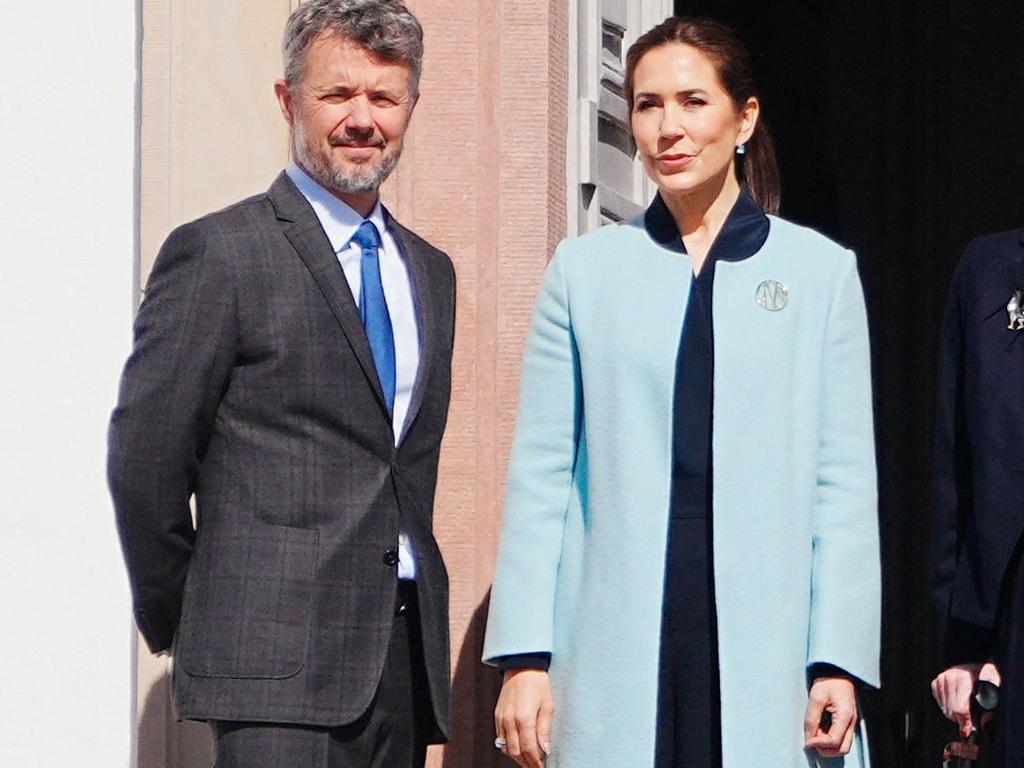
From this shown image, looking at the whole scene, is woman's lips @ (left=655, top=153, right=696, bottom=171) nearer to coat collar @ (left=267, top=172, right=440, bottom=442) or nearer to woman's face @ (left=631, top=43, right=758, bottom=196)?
woman's face @ (left=631, top=43, right=758, bottom=196)

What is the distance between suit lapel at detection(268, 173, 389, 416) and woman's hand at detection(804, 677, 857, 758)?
953 mm

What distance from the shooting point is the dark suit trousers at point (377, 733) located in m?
4.45

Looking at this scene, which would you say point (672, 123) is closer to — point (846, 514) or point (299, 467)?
point (846, 514)

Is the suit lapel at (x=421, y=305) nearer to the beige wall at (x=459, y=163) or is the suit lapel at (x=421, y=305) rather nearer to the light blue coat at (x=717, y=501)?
the light blue coat at (x=717, y=501)

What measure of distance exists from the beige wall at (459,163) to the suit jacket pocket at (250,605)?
125 centimetres

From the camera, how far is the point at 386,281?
4.84 metres

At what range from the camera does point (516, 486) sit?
4656mm

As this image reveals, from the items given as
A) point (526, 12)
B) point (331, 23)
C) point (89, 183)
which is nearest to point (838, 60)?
point (526, 12)

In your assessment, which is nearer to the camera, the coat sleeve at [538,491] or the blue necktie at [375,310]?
the coat sleeve at [538,491]

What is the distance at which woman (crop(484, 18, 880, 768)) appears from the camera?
4465 mm

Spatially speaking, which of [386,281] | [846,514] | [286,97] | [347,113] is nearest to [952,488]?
[846,514]

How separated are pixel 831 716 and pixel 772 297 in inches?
30.8

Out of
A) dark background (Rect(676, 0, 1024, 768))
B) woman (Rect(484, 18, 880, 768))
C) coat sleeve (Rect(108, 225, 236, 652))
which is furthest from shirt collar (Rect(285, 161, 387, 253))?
dark background (Rect(676, 0, 1024, 768))

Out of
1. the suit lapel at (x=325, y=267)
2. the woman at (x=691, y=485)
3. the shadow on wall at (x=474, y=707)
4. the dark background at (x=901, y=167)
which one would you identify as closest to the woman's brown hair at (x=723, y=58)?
the woman at (x=691, y=485)
